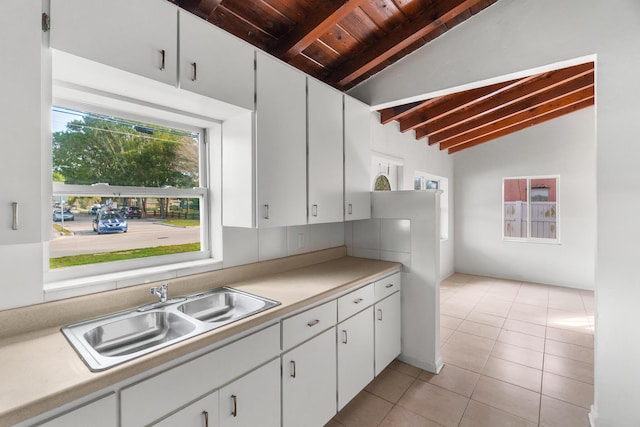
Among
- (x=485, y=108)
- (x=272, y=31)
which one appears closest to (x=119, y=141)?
(x=272, y=31)

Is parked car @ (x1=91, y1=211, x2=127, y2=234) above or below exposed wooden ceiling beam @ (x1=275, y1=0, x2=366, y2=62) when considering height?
below

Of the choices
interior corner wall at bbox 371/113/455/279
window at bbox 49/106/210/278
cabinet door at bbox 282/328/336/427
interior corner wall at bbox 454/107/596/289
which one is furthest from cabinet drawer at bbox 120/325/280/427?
interior corner wall at bbox 454/107/596/289

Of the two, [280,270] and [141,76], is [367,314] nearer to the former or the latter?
[280,270]

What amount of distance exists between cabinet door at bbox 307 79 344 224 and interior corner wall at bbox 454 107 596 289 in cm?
444

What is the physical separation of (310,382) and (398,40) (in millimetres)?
2522

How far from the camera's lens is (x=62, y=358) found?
108 centimetres

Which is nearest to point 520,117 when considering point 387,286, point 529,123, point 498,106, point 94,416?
point 529,123

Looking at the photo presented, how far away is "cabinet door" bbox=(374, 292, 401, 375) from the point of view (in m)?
2.41

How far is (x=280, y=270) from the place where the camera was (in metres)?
2.41

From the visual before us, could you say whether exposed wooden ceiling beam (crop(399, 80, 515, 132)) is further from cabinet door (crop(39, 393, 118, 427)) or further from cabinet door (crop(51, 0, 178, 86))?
cabinet door (crop(39, 393, 118, 427))

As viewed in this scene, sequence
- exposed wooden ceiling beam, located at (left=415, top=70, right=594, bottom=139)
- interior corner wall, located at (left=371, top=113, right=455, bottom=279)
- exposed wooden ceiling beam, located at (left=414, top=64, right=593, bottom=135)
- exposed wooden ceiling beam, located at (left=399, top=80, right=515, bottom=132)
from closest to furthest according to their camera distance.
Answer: exposed wooden ceiling beam, located at (left=414, top=64, right=593, bottom=135) → exposed wooden ceiling beam, located at (left=399, top=80, right=515, bottom=132) → exposed wooden ceiling beam, located at (left=415, top=70, right=594, bottom=139) → interior corner wall, located at (left=371, top=113, right=455, bottom=279)

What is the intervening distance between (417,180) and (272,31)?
3.41 meters

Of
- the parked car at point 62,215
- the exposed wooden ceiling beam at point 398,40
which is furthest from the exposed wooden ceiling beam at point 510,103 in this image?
the parked car at point 62,215

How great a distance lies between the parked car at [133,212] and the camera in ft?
5.82
